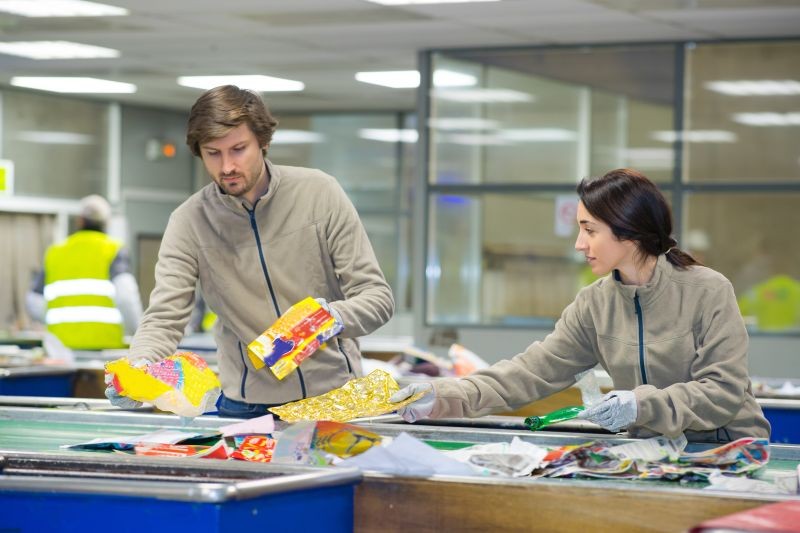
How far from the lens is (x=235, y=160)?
2.99 m

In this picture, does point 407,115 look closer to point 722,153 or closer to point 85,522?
point 722,153

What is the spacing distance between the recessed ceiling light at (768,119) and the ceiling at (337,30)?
608 millimetres

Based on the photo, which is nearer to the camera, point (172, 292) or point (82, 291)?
point (172, 292)

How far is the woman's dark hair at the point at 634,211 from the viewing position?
2711 mm

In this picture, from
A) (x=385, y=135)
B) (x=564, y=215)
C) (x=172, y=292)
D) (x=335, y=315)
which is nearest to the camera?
(x=335, y=315)

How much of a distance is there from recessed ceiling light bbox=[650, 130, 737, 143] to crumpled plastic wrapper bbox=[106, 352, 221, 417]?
258 inches

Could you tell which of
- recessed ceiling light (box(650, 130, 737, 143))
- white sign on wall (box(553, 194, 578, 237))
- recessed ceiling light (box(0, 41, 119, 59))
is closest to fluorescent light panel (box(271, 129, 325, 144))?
recessed ceiling light (box(0, 41, 119, 59))

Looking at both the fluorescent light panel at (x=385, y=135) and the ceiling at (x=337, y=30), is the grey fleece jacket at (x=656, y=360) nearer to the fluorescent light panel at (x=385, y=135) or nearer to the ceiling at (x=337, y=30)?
the ceiling at (x=337, y=30)

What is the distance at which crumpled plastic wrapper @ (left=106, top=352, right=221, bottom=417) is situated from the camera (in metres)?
2.73

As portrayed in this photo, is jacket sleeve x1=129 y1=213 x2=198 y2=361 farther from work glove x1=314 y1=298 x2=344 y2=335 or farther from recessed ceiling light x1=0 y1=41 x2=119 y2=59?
recessed ceiling light x1=0 y1=41 x2=119 y2=59

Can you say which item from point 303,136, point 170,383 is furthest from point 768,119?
point 170,383

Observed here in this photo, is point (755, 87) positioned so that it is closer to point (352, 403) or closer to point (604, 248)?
point (604, 248)

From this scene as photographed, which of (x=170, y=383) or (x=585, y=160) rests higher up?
(x=585, y=160)

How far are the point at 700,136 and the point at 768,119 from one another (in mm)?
458
